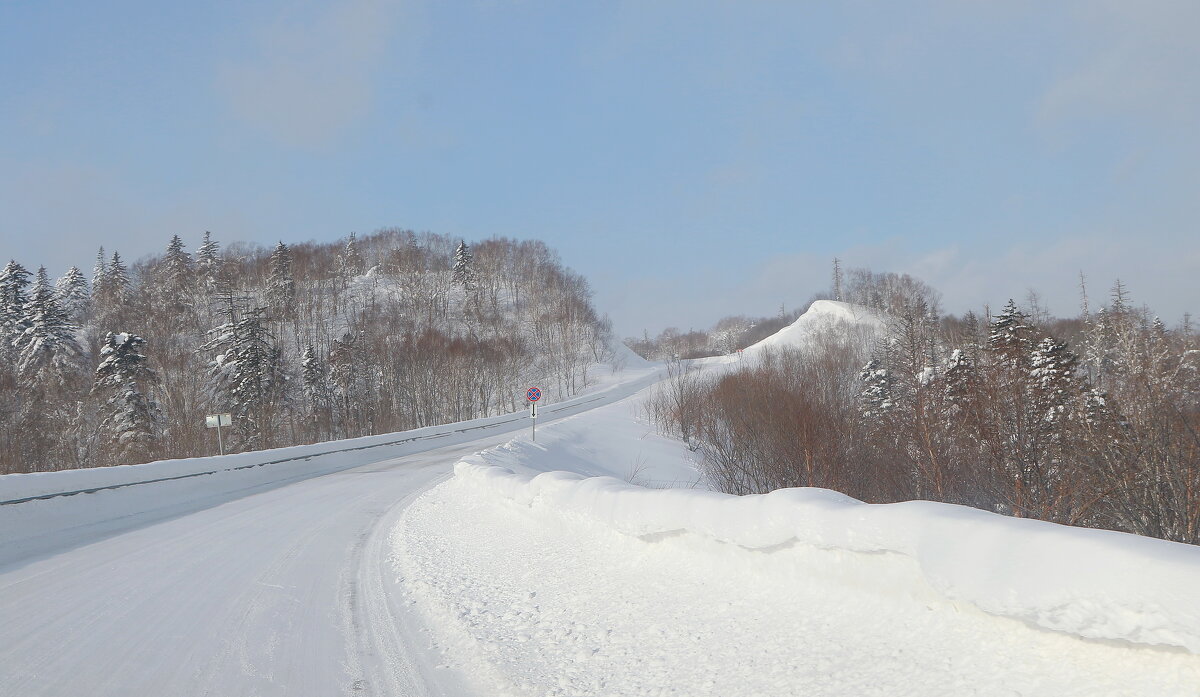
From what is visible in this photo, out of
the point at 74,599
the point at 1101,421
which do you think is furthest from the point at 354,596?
the point at 1101,421

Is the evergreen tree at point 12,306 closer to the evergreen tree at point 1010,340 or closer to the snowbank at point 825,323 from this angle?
the evergreen tree at point 1010,340

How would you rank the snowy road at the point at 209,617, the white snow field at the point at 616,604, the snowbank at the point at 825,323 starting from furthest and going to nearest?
the snowbank at the point at 825,323
the snowy road at the point at 209,617
the white snow field at the point at 616,604

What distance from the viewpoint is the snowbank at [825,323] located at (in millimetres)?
105062

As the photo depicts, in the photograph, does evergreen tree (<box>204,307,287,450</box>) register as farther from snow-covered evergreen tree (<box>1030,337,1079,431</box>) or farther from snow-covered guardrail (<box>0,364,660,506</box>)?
snow-covered evergreen tree (<box>1030,337,1079,431</box>)

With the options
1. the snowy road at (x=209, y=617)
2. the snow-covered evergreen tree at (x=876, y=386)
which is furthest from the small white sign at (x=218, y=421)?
the snow-covered evergreen tree at (x=876, y=386)

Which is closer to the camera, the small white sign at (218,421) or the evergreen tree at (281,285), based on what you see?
the small white sign at (218,421)

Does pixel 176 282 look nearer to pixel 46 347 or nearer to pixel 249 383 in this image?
pixel 46 347

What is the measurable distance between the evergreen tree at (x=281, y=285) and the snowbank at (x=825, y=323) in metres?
64.5

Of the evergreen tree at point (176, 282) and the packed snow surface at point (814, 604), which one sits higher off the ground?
the evergreen tree at point (176, 282)

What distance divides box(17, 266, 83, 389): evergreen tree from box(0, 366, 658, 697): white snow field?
41.0 meters

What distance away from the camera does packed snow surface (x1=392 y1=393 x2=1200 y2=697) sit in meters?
3.06

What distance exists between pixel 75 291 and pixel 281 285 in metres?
24.1

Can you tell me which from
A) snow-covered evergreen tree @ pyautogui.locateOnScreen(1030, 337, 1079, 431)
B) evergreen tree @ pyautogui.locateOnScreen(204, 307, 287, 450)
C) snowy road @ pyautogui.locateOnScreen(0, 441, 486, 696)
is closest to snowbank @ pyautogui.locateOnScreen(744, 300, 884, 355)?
evergreen tree @ pyautogui.locateOnScreen(204, 307, 287, 450)

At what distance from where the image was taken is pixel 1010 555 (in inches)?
139
